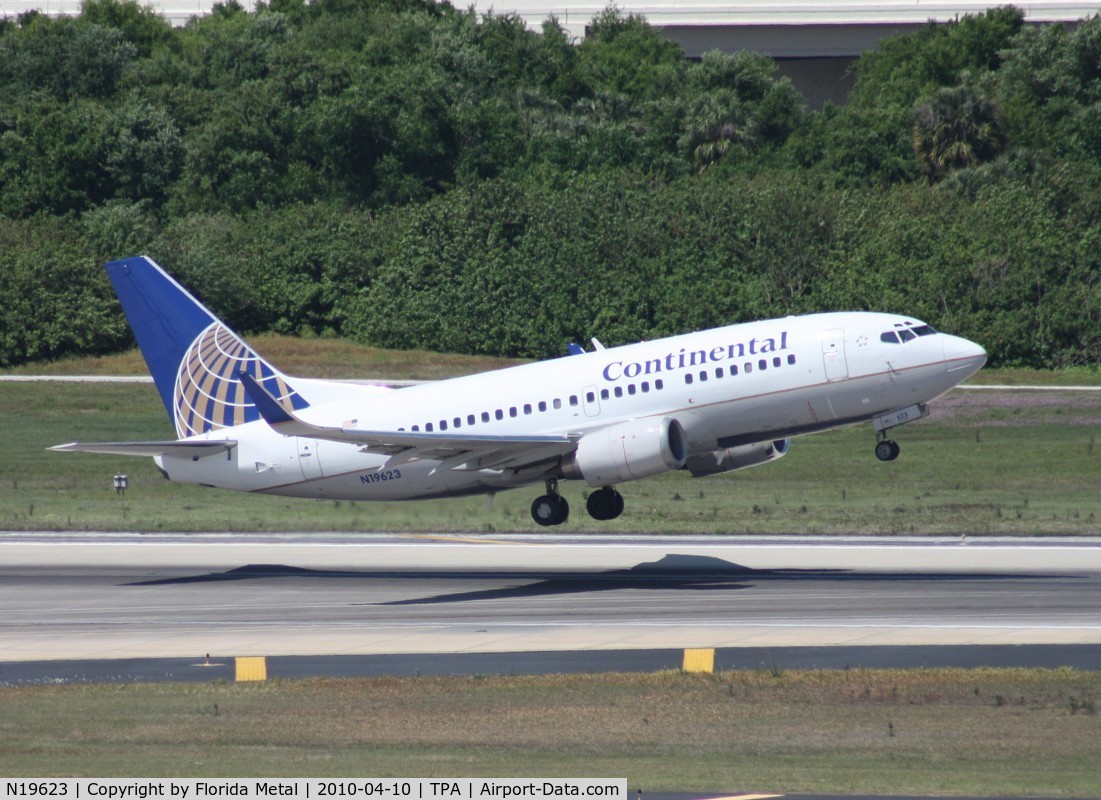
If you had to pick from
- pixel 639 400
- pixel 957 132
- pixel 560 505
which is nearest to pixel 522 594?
pixel 560 505

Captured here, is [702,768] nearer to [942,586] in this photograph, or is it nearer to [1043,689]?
[1043,689]

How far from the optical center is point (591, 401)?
42.0 m

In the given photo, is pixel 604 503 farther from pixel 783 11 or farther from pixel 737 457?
pixel 783 11

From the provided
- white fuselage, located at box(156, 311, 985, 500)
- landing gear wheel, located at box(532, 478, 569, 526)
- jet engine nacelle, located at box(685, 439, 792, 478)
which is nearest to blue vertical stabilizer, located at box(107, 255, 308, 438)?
white fuselage, located at box(156, 311, 985, 500)

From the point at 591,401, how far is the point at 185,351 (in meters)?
12.6

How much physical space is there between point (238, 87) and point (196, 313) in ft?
241

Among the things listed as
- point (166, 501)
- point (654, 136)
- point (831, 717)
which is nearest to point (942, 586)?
point (831, 717)

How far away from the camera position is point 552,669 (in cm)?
2934

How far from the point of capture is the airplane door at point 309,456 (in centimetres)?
4397

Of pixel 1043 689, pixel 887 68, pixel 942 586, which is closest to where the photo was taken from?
pixel 1043 689

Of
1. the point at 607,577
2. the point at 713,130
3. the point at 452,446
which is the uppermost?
the point at 713,130

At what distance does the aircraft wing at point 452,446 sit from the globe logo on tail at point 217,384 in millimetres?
4130

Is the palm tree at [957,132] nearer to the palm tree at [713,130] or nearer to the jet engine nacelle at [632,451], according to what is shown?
the palm tree at [713,130]

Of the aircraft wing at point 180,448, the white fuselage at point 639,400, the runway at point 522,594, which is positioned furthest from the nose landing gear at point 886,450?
the aircraft wing at point 180,448
